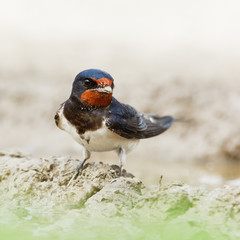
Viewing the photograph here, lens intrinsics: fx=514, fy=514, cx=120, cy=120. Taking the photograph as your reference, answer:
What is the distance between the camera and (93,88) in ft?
10.2

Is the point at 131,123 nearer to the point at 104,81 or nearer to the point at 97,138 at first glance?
the point at 97,138

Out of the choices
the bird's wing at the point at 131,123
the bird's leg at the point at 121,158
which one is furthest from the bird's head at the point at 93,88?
the bird's leg at the point at 121,158

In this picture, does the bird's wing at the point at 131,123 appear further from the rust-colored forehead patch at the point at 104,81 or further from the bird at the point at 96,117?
the rust-colored forehead patch at the point at 104,81

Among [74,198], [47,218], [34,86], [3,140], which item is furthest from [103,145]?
[34,86]

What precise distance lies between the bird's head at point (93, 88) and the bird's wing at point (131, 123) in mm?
116

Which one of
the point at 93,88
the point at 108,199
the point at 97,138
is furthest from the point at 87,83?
the point at 108,199

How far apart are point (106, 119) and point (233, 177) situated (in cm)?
337

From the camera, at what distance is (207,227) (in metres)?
2.40

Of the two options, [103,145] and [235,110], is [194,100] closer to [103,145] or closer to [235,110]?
[235,110]

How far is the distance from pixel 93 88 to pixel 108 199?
0.69 metres

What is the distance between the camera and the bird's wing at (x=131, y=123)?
328 centimetres

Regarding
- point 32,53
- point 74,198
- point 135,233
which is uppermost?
point 32,53

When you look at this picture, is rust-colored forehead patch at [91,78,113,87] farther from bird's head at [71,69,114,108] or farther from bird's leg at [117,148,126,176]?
bird's leg at [117,148,126,176]

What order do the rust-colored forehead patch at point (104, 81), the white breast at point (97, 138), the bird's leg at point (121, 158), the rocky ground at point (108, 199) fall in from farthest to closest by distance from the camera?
the bird's leg at point (121, 158) → the white breast at point (97, 138) → the rust-colored forehead patch at point (104, 81) → the rocky ground at point (108, 199)
